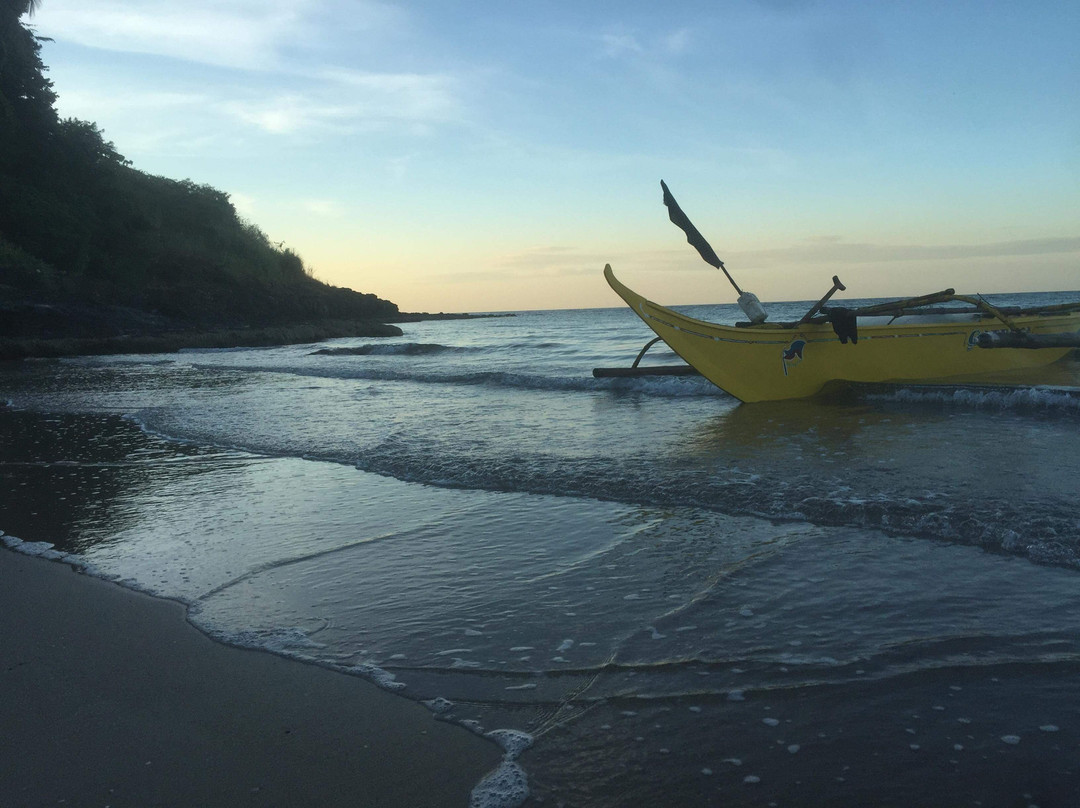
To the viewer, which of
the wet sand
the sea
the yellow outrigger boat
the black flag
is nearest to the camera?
the wet sand

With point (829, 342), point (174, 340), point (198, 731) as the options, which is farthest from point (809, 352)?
point (174, 340)

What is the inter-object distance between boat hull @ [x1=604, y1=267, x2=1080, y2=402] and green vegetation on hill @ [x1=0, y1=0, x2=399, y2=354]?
23568 millimetres

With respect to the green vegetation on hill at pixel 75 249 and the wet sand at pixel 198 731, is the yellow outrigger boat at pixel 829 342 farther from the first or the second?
the green vegetation on hill at pixel 75 249

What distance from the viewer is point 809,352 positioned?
9711 mm

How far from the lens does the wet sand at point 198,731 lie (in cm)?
202

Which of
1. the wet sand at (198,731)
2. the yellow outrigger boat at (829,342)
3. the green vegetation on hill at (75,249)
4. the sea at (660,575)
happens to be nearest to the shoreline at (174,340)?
the green vegetation on hill at (75,249)

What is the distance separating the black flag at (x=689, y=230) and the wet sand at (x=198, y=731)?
775 cm

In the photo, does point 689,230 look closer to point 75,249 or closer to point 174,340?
point 174,340

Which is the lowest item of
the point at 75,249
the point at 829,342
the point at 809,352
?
the point at 809,352

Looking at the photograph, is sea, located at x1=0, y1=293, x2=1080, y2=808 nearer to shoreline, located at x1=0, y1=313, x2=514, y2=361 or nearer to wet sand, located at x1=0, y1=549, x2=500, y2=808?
wet sand, located at x1=0, y1=549, x2=500, y2=808

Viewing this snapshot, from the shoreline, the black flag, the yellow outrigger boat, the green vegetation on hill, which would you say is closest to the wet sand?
the yellow outrigger boat

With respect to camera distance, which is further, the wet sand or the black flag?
the black flag

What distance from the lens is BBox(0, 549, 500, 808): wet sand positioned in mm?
2023

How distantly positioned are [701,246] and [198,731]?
8.37 meters
